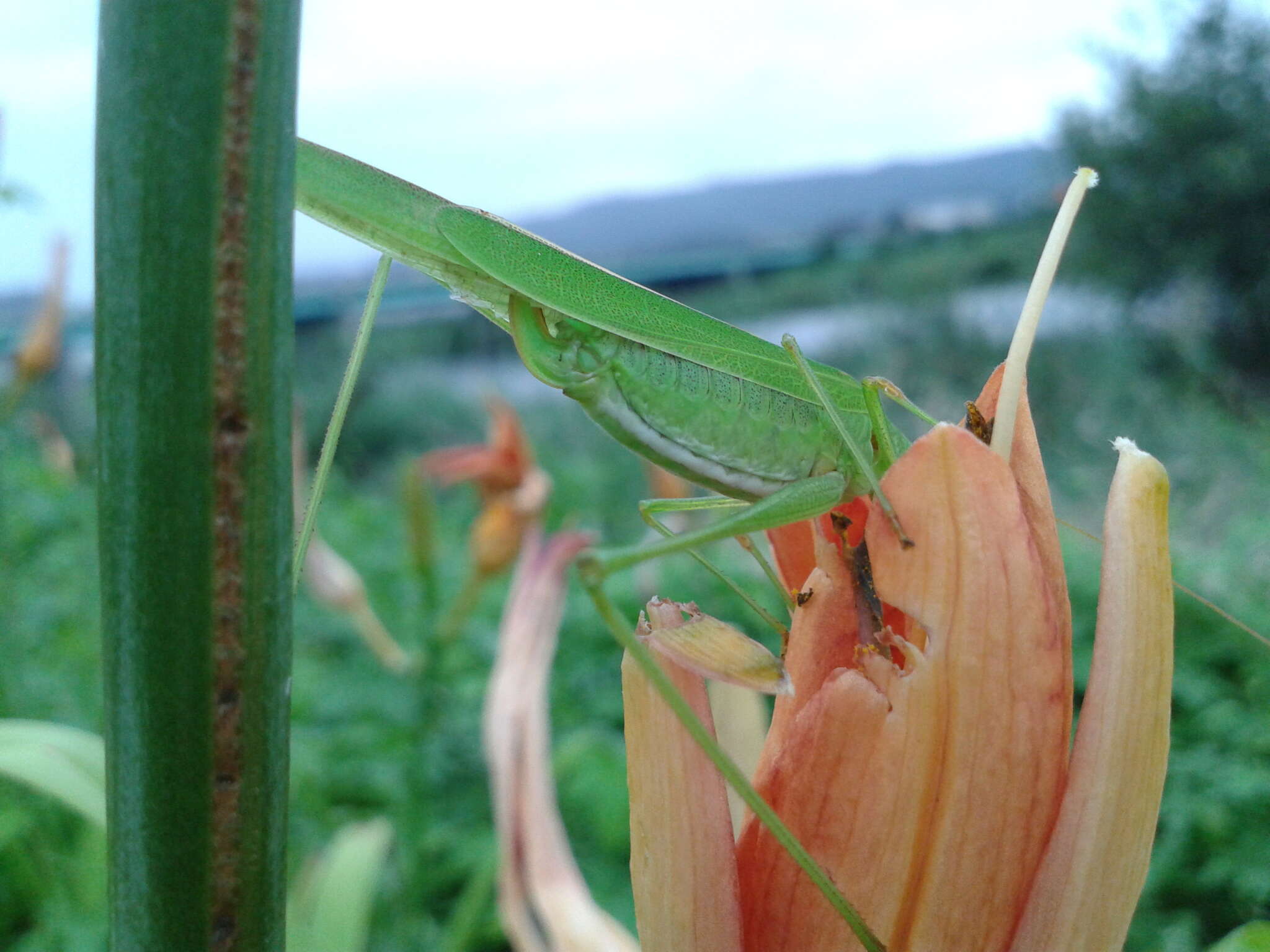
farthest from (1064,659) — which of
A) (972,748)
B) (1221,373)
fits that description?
(1221,373)

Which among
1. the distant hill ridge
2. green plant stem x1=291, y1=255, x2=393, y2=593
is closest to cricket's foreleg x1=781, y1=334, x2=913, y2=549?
green plant stem x1=291, y1=255, x2=393, y2=593

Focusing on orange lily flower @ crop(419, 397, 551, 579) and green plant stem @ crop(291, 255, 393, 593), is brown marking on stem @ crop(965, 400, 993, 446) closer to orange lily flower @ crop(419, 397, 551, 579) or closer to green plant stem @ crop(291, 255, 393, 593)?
green plant stem @ crop(291, 255, 393, 593)

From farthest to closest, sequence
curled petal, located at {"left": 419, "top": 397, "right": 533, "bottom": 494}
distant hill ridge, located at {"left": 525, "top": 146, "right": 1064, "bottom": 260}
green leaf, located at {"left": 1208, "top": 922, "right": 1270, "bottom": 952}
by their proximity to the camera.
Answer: distant hill ridge, located at {"left": 525, "top": 146, "right": 1064, "bottom": 260} < curled petal, located at {"left": 419, "top": 397, "right": 533, "bottom": 494} < green leaf, located at {"left": 1208, "top": 922, "right": 1270, "bottom": 952}

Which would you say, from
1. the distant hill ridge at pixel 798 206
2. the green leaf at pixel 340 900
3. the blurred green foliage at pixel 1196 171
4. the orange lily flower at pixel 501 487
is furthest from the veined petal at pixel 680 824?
A: the distant hill ridge at pixel 798 206

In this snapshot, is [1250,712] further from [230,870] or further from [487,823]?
[230,870]

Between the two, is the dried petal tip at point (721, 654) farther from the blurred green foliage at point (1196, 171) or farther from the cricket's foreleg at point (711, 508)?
the blurred green foliage at point (1196, 171)
